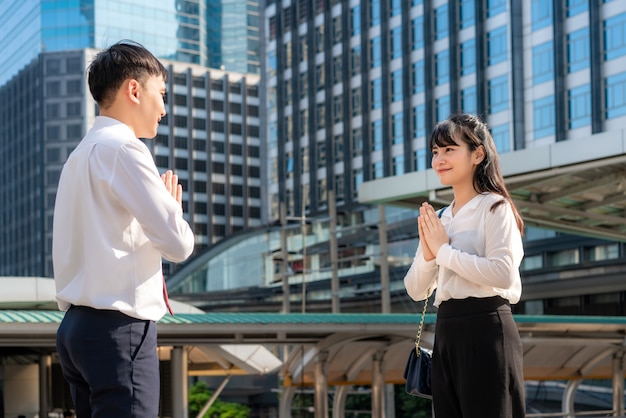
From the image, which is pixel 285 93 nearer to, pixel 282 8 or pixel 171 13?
pixel 282 8

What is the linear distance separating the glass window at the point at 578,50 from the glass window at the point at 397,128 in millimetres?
16991

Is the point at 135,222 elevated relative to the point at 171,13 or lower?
lower

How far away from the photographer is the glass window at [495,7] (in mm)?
64312

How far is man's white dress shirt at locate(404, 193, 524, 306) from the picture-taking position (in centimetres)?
380

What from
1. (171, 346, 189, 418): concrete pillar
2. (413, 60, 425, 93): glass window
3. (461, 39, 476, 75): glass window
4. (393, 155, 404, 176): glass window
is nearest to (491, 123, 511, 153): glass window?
(461, 39, 476, 75): glass window

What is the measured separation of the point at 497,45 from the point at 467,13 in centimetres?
435

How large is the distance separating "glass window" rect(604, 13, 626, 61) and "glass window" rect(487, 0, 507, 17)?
911cm

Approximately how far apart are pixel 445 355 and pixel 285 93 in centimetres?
8625

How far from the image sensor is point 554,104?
59.2 meters

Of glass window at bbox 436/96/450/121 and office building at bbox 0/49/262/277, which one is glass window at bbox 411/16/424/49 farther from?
office building at bbox 0/49/262/277

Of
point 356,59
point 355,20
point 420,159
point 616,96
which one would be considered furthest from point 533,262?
point 355,20

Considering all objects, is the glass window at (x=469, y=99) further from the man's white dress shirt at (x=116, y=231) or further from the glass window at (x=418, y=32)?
the man's white dress shirt at (x=116, y=231)

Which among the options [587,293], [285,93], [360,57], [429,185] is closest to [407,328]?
Result: [429,185]

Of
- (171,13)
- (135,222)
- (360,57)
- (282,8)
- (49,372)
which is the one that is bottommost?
(49,372)
